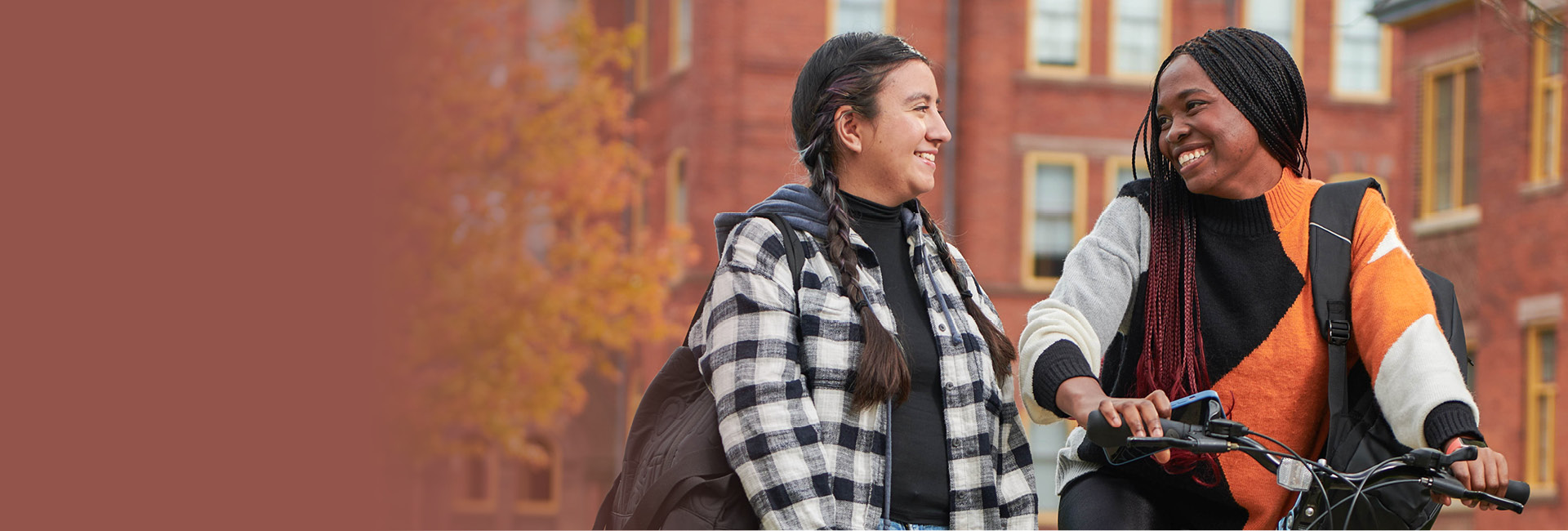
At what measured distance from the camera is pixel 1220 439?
10.4 feet

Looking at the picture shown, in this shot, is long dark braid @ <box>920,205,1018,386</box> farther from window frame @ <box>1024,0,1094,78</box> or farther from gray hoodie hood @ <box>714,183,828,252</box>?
window frame @ <box>1024,0,1094,78</box>

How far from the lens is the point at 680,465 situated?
355 cm

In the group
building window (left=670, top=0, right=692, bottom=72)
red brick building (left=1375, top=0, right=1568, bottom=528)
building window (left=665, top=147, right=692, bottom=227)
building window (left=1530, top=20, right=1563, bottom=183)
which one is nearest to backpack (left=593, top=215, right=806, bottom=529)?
red brick building (left=1375, top=0, right=1568, bottom=528)

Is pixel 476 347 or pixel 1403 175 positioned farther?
pixel 1403 175

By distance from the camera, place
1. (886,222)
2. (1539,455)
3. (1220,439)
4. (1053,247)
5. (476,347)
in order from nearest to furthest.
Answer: (1220,439) < (886,222) < (476,347) < (1539,455) < (1053,247)

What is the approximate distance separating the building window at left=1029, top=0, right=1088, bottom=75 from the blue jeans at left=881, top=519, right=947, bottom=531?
74.1ft

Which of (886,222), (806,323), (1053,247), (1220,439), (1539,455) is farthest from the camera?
(1053,247)

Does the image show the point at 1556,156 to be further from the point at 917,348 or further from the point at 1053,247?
the point at 917,348

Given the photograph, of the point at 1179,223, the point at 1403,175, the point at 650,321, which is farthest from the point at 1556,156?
the point at 1179,223

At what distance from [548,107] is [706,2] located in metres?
5.23

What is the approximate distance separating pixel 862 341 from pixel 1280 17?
2426 centimetres

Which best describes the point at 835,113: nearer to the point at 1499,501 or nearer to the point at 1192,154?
the point at 1192,154

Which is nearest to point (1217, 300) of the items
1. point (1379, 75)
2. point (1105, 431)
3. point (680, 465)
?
point (1105, 431)

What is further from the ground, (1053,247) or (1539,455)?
(1053,247)
